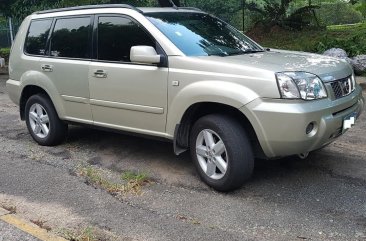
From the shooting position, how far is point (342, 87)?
15.3 ft

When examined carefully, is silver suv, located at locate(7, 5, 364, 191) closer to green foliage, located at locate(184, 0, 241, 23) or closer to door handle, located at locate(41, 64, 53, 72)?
door handle, located at locate(41, 64, 53, 72)

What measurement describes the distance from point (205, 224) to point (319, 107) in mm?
1402

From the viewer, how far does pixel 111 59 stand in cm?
548

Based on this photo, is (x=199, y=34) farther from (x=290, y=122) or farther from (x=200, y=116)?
(x=290, y=122)

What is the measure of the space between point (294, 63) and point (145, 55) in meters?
1.43

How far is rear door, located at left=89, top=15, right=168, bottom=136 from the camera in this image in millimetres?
5008

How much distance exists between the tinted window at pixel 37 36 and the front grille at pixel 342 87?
3747mm

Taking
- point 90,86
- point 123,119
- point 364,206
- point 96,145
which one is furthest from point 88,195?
point 364,206

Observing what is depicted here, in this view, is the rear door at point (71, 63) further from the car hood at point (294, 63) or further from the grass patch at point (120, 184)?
the car hood at point (294, 63)

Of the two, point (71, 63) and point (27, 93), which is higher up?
point (71, 63)

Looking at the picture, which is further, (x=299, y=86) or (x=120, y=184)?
(x=120, y=184)

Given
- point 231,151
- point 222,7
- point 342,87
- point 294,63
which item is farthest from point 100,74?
point 222,7

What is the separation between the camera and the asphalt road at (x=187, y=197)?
152 inches

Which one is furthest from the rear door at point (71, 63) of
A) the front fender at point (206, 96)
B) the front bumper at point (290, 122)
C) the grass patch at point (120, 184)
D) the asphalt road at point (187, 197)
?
the front bumper at point (290, 122)
